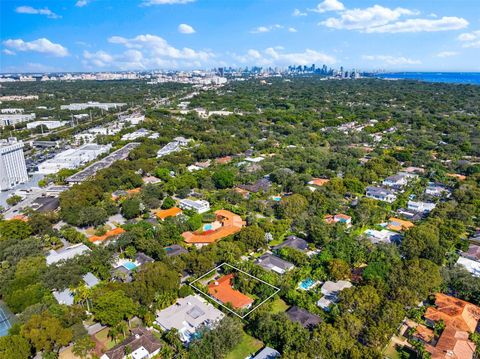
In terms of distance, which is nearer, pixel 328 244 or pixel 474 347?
pixel 474 347

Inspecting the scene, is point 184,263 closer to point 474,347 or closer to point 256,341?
point 256,341

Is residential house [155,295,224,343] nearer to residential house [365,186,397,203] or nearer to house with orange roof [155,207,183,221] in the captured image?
house with orange roof [155,207,183,221]

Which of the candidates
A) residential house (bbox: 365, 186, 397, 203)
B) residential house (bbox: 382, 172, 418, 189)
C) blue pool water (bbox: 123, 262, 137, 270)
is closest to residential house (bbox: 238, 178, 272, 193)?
residential house (bbox: 365, 186, 397, 203)

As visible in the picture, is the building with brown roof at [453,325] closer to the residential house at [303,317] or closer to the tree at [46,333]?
the residential house at [303,317]

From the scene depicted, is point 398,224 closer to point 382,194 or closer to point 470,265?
point 382,194

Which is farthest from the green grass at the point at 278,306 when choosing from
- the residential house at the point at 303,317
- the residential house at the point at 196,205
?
the residential house at the point at 196,205

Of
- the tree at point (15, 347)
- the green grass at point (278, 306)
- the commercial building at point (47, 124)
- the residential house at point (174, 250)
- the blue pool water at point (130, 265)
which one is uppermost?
the commercial building at point (47, 124)

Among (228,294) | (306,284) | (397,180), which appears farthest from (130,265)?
(397,180)

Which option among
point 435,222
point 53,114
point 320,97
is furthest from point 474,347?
point 320,97
